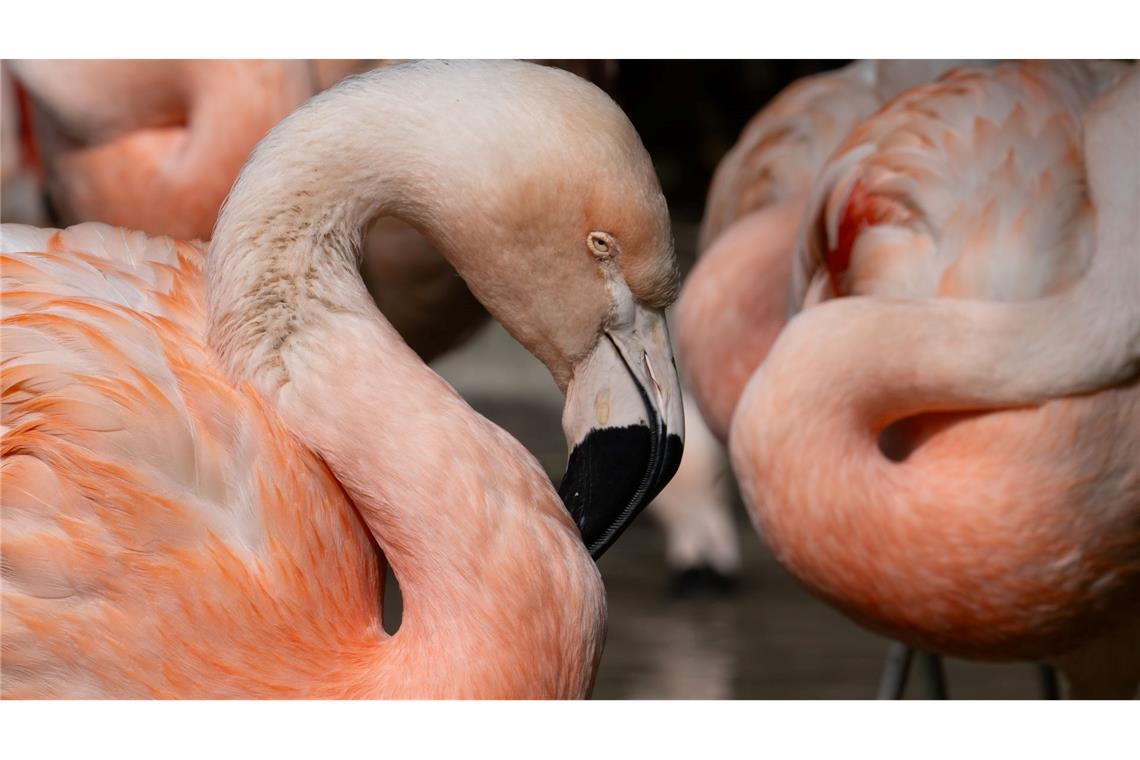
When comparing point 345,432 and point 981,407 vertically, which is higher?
point 345,432

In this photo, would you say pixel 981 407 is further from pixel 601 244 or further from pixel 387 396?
pixel 387 396

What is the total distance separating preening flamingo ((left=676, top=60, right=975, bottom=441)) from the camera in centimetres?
340

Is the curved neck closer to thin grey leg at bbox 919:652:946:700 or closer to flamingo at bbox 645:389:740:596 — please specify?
thin grey leg at bbox 919:652:946:700

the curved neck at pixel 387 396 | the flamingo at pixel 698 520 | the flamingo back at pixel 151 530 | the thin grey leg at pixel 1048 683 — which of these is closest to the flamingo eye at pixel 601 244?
the curved neck at pixel 387 396

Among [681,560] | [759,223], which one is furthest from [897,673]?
[681,560]

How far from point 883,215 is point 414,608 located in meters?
1.34

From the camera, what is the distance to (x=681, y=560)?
15.8 feet

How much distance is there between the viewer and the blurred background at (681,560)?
338 cm

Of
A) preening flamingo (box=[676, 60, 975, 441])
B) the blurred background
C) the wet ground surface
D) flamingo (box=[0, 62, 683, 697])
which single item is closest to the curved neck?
flamingo (box=[0, 62, 683, 697])

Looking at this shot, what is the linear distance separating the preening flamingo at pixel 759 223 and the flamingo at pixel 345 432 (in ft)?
4.74

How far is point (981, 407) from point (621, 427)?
2.93 ft

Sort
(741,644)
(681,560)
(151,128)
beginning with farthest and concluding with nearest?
(681,560) < (741,644) < (151,128)
